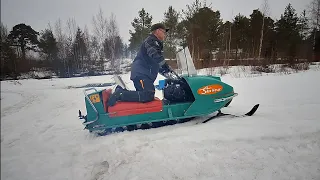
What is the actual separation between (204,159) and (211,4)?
1578mm

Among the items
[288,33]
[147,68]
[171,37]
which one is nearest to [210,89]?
[147,68]

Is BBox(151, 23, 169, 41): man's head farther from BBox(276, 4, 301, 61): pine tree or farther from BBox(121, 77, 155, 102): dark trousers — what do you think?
BBox(276, 4, 301, 61): pine tree

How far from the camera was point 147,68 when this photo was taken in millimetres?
3248

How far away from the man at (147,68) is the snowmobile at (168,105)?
93 millimetres

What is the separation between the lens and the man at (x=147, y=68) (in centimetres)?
307

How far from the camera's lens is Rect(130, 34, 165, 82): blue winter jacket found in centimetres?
310

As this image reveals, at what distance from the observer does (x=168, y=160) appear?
6.62 ft

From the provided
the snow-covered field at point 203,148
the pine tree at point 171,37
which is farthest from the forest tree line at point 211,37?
the pine tree at point 171,37

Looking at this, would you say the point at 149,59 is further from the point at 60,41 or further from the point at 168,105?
the point at 60,41

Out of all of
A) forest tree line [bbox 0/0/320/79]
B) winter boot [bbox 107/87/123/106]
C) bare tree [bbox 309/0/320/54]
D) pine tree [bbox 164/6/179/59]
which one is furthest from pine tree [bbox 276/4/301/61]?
winter boot [bbox 107/87/123/106]

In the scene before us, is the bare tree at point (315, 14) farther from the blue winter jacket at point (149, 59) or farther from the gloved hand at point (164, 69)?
the gloved hand at point (164, 69)

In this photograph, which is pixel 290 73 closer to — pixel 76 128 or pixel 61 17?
pixel 61 17

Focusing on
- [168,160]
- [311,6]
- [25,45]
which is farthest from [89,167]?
[311,6]

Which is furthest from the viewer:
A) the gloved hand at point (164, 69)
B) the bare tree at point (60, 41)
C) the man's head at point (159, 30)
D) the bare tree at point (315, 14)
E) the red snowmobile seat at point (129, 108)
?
the gloved hand at point (164, 69)
